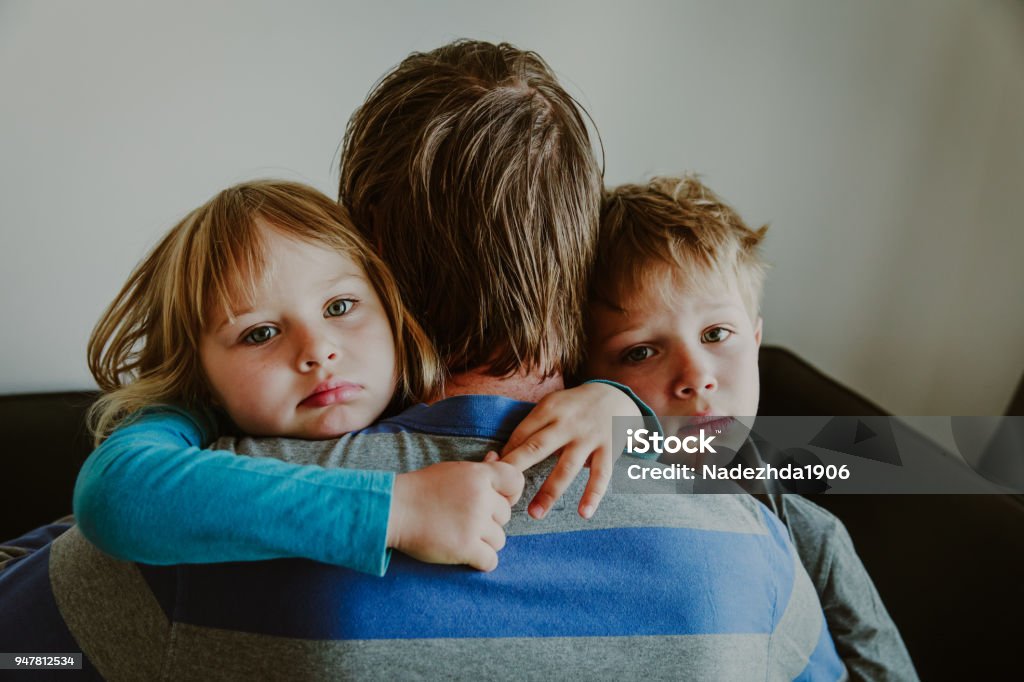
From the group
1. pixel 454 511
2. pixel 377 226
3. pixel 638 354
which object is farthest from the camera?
pixel 638 354

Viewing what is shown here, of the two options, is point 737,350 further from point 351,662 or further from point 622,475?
point 351,662

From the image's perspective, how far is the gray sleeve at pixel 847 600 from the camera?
95 centimetres

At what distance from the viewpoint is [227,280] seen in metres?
0.73

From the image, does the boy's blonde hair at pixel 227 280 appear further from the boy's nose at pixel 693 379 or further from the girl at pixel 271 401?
the boy's nose at pixel 693 379

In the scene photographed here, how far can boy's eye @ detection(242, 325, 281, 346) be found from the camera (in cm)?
74

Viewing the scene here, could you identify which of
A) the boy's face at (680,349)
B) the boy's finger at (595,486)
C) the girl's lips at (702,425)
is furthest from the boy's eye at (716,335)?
the boy's finger at (595,486)

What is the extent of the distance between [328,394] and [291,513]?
21cm

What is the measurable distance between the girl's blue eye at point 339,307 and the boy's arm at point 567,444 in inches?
10.6

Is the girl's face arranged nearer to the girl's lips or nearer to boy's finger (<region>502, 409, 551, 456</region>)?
boy's finger (<region>502, 409, 551, 456</region>)

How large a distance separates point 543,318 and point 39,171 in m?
1.23

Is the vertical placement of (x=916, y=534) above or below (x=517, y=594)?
below

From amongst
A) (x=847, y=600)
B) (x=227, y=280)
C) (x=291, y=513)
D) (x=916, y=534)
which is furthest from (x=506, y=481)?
(x=916, y=534)

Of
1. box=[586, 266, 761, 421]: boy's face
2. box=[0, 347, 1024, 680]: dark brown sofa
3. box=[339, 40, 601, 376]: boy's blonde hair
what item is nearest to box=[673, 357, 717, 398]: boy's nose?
box=[586, 266, 761, 421]: boy's face

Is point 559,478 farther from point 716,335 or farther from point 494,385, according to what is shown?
point 716,335
